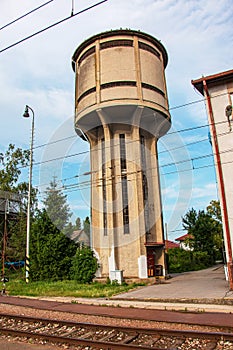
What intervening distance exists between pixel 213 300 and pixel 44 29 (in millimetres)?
10160

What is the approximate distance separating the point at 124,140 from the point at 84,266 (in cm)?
908

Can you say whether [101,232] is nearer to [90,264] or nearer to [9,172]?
[90,264]

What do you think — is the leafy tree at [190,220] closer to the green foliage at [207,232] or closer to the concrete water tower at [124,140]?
the green foliage at [207,232]

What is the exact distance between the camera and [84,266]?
1816cm

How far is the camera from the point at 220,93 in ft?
50.5

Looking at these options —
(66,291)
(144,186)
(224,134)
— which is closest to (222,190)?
(224,134)

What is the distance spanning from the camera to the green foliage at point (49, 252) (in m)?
19.5

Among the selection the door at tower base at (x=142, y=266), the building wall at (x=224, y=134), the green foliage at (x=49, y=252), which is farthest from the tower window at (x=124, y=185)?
the building wall at (x=224, y=134)

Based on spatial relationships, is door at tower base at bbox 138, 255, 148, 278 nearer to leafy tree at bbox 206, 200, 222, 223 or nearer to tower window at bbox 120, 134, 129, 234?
tower window at bbox 120, 134, 129, 234

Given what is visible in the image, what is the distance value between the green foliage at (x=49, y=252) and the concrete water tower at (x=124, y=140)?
2.05 meters

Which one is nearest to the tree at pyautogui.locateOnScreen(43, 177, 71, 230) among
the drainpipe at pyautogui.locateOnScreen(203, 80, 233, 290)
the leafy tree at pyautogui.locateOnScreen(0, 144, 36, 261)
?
the leafy tree at pyautogui.locateOnScreen(0, 144, 36, 261)

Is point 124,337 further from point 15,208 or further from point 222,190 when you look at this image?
point 15,208

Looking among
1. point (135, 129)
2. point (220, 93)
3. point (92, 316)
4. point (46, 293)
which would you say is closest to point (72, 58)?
point (135, 129)

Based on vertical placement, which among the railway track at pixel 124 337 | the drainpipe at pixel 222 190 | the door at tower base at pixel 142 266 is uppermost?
the drainpipe at pixel 222 190
